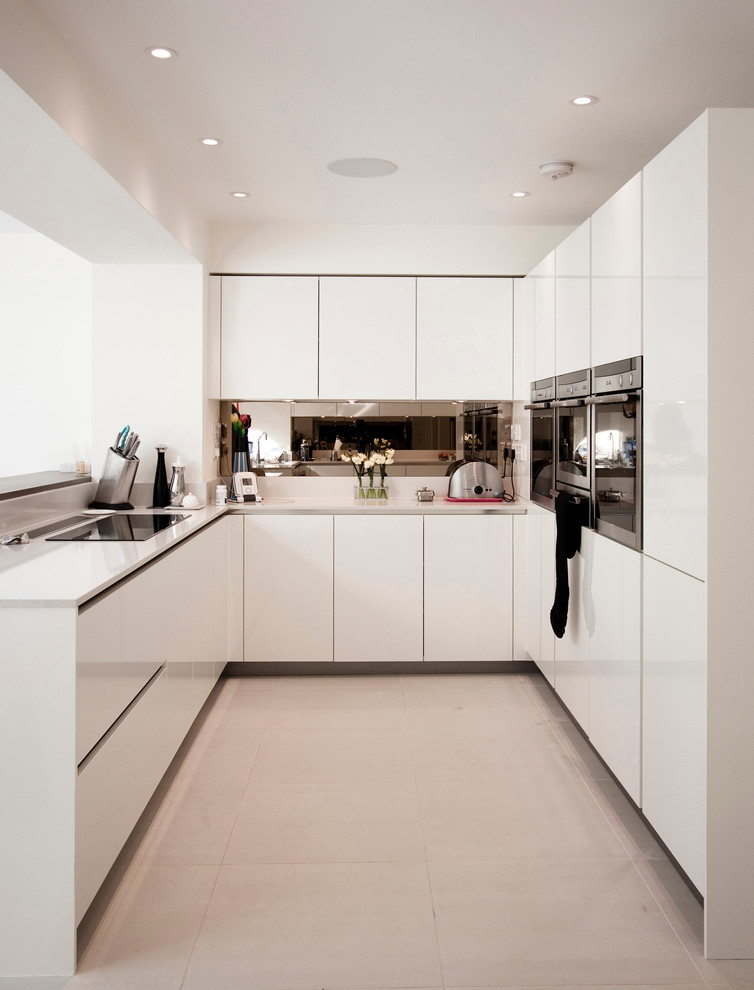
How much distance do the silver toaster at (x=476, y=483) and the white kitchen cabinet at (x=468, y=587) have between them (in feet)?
0.86

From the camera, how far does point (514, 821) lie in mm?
2619

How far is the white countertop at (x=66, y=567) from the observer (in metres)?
1.86

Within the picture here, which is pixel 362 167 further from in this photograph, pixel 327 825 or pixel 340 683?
pixel 327 825

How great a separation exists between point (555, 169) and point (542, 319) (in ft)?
2.28

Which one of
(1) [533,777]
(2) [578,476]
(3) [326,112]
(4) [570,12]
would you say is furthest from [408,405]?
(4) [570,12]

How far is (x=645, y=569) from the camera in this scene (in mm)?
2350

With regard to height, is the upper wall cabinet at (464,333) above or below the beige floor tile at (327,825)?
above

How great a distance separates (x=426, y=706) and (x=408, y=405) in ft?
5.80

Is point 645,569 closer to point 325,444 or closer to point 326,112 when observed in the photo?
point 326,112

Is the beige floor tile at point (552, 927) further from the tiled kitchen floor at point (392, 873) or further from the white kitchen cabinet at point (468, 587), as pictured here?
the white kitchen cabinet at point (468, 587)

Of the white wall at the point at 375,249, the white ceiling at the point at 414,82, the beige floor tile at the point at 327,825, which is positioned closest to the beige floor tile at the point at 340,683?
the beige floor tile at the point at 327,825

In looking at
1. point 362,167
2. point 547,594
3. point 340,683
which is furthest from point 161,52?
point 340,683

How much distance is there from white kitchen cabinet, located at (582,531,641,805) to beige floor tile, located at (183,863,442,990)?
74cm

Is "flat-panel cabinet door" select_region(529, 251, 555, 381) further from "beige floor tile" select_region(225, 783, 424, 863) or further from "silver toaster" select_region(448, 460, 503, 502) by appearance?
"beige floor tile" select_region(225, 783, 424, 863)
